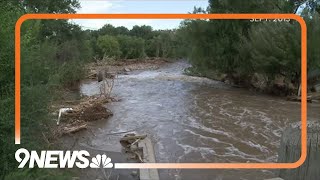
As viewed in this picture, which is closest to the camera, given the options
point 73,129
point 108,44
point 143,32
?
point 73,129

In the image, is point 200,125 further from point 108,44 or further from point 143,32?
point 143,32

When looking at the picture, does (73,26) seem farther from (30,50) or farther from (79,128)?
(30,50)

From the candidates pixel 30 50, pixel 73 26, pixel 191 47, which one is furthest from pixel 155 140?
pixel 191 47

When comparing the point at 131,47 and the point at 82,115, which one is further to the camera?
the point at 131,47

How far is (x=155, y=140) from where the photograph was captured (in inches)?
317

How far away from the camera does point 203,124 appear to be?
381 inches

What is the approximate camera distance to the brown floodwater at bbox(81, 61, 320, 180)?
7020 millimetres

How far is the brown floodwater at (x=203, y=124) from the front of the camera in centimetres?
702

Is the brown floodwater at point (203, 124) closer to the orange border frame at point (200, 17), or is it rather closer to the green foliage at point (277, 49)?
the orange border frame at point (200, 17)

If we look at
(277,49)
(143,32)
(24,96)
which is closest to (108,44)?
(143,32)

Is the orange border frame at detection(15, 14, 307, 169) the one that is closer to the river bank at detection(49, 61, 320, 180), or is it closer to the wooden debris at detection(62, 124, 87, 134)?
the river bank at detection(49, 61, 320, 180)

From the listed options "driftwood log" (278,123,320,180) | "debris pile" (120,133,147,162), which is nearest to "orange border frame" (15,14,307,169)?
"driftwood log" (278,123,320,180)

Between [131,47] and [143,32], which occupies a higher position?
[143,32]

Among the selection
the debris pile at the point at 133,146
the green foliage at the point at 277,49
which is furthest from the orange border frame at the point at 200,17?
the green foliage at the point at 277,49
